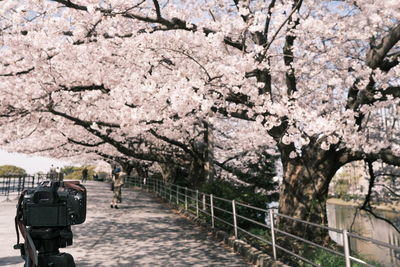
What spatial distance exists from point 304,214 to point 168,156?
12.8 metres

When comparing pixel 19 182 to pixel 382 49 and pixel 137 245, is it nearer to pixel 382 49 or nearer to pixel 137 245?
pixel 137 245

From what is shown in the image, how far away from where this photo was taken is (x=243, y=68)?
25.6 feet

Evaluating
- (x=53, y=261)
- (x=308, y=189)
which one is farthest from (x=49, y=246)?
(x=308, y=189)

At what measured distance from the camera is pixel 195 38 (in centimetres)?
884

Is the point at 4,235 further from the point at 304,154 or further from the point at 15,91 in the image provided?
the point at 304,154

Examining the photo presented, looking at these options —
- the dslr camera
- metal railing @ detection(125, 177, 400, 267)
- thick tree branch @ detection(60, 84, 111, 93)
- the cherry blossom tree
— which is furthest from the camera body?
thick tree branch @ detection(60, 84, 111, 93)

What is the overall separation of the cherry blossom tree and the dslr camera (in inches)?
171

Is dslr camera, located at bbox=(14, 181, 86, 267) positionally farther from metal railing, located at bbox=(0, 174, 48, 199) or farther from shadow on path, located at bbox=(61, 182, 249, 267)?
metal railing, located at bbox=(0, 174, 48, 199)

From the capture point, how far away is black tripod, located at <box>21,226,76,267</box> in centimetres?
308

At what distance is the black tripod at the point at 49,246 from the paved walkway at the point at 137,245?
3301mm

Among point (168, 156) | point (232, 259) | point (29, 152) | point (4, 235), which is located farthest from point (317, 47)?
point (29, 152)

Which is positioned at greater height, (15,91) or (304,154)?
(15,91)

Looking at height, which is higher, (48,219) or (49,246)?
(48,219)

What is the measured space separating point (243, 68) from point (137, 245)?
183 inches
